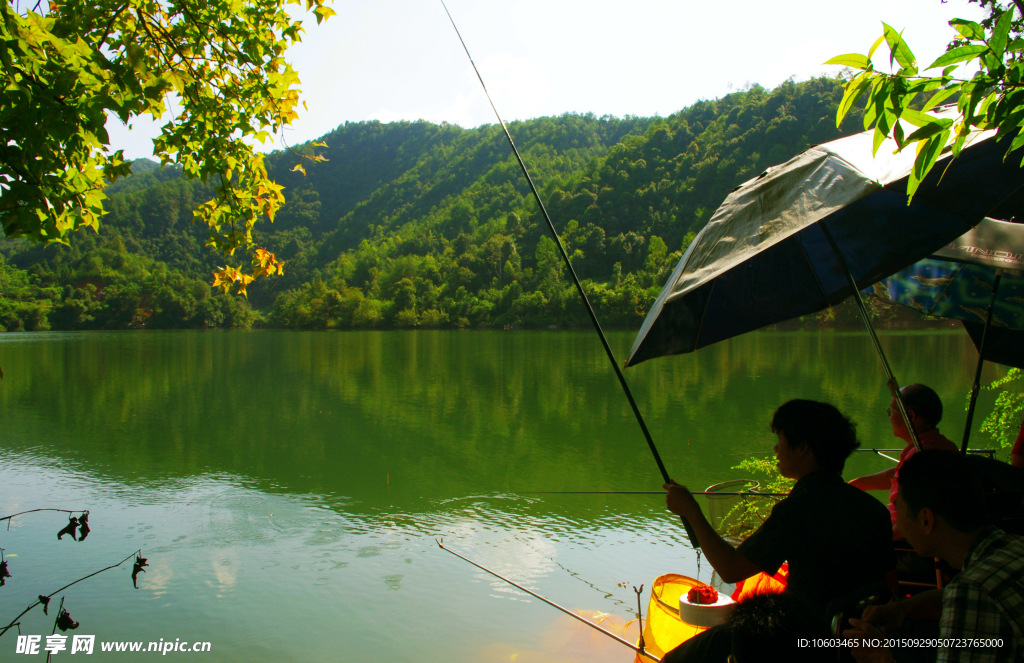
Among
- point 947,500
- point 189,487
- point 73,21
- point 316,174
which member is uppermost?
point 316,174

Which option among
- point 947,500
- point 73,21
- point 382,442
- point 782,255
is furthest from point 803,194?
point 382,442

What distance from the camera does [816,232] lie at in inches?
92.9

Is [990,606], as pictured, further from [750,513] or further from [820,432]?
[750,513]

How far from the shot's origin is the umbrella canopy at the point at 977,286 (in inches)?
85.0

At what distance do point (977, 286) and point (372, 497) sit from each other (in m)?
6.05

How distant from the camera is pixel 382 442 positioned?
9.99 metres

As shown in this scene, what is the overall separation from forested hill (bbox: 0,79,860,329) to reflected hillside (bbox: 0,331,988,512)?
29.6 meters

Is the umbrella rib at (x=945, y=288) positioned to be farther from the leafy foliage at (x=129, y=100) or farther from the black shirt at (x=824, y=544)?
the leafy foliage at (x=129, y=100)

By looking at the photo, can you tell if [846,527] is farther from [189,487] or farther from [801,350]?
[801,350]

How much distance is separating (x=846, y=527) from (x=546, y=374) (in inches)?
671

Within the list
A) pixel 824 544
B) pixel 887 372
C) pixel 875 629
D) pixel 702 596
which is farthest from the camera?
pixel 702 596

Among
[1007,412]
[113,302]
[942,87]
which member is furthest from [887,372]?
[113,302]

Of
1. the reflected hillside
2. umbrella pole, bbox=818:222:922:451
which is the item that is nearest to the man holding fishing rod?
umbrella pole, bbox=818:222:922:451

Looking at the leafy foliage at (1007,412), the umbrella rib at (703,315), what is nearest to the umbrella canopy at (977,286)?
the umbrella rib at (703,315)
